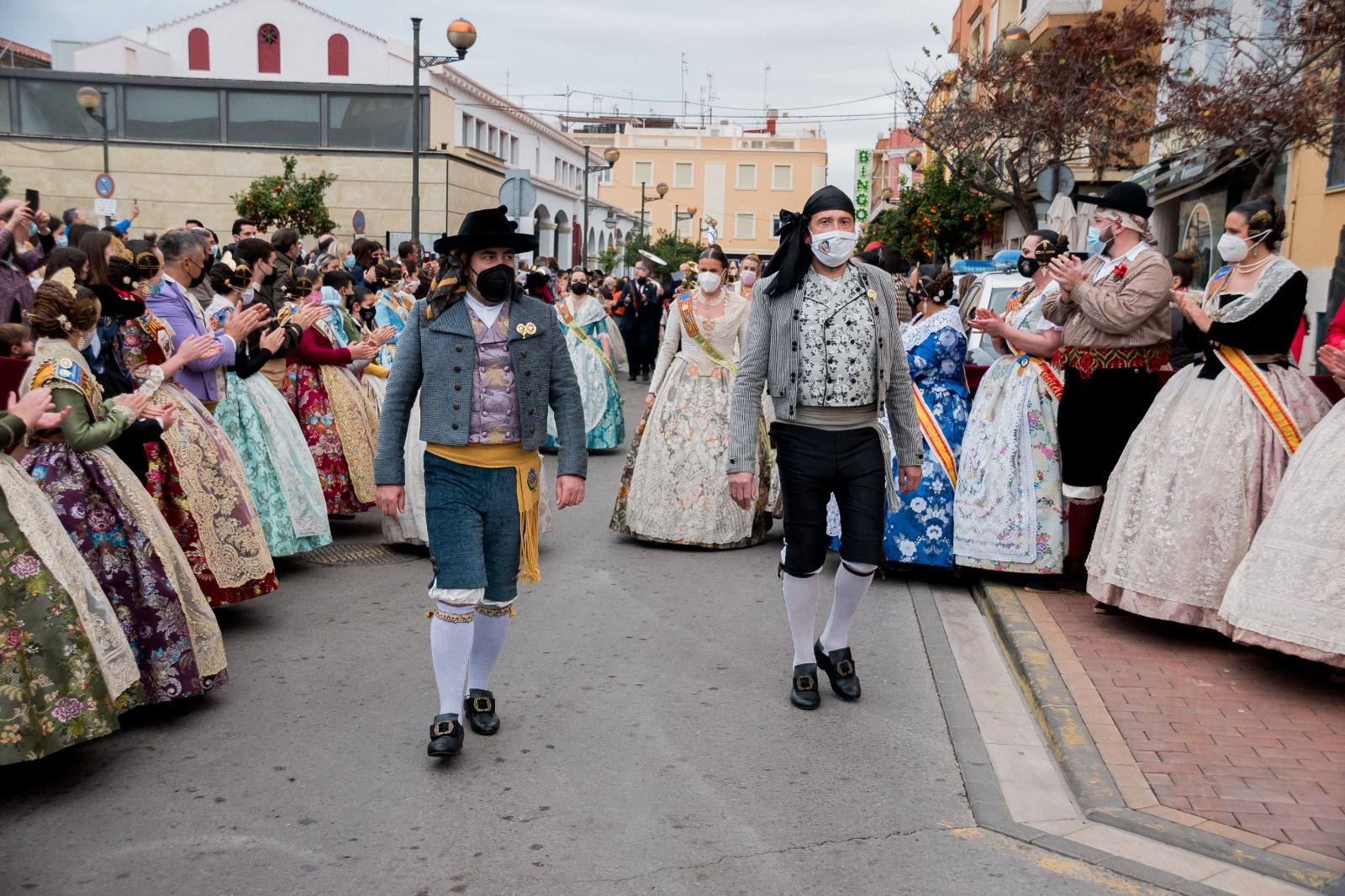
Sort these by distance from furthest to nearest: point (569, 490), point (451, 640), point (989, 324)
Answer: point (989, 324), point (569, 490), point (451, 640)

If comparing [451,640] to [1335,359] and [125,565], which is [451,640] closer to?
[125,565]

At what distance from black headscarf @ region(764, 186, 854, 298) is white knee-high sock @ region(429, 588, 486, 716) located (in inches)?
70.7

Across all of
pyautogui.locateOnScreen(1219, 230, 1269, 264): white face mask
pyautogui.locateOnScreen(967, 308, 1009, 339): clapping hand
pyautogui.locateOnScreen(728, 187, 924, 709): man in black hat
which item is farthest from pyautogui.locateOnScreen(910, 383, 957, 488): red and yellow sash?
pyautogui.locateOnScreen(728, 187, 924, 709): man in black hat

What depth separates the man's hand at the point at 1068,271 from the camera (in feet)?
20.8

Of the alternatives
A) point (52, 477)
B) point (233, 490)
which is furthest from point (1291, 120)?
point (52, 477)

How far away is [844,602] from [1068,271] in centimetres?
220

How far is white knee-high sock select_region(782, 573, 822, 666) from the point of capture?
A: 208 inches

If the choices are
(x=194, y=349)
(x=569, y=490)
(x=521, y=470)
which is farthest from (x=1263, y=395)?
(x=194, y=349)

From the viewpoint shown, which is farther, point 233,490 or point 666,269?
point 666,269

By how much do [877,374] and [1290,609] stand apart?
1923mm

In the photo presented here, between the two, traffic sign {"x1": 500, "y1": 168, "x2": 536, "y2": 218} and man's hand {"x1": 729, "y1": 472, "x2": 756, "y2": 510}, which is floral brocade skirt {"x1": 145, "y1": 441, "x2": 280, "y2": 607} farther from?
traffic sign {"x1": 500, "y1": 168, "x2": 536, "y2": 218}

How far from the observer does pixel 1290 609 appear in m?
5.11

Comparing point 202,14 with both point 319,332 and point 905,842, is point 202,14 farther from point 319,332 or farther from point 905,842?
point 905,842

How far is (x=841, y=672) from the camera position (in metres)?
5.38
